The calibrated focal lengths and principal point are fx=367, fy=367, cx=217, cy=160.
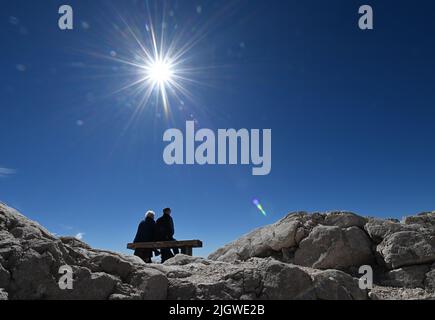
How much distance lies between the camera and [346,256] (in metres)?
10.7

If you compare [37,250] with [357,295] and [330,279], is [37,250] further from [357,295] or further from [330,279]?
[357,295]

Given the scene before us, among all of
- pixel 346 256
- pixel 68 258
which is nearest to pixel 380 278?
pixel 346 256

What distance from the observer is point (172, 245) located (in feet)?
41.1

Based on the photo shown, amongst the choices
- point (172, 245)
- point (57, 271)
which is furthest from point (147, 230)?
point (57, 271)

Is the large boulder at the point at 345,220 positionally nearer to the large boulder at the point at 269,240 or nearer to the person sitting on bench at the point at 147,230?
the large boulder at the point at 269,240

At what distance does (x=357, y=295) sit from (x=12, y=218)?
6.63 m

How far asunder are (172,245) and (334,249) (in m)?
5.28

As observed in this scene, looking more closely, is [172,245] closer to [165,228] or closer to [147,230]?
[165,228]

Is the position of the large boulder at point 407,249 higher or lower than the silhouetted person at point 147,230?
lower

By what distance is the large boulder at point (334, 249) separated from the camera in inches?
417

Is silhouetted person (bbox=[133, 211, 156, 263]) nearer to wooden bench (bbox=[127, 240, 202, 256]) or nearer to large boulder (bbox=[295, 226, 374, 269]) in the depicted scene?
wooden bench (bbox=[127, 240, 202, 256])
